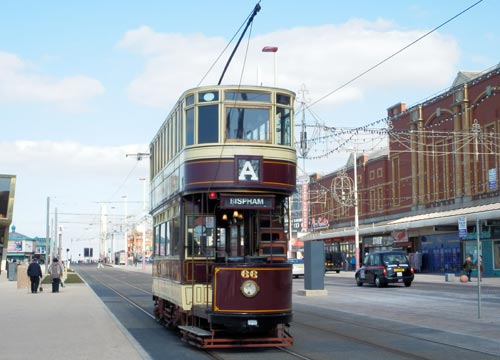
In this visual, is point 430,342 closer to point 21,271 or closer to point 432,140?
point 21,271

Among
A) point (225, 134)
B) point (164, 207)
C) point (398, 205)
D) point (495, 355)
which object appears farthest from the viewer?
point (398, 205)

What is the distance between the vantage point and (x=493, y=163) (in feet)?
154

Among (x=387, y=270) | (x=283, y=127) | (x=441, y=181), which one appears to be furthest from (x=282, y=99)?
(x=441, y=181)

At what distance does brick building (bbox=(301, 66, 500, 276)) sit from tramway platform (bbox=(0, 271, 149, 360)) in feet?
56.2

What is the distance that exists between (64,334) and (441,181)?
43227 millimetres

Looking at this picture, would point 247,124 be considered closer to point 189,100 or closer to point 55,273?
point 189,100

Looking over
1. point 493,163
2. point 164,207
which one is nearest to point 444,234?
point 493,163

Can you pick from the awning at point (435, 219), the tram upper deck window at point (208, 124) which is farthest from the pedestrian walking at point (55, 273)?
the tram upper deck window at point (208, 124)

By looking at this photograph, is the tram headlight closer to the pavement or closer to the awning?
the pavement

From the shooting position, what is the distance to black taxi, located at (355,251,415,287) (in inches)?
1427

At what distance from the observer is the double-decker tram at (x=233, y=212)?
12.5 meters

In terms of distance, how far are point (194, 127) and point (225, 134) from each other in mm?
663

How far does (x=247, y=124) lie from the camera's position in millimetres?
13688

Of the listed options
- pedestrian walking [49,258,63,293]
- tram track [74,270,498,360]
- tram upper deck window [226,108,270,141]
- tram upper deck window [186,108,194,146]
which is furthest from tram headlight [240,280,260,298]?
pedestrian walking [49,258,63,293]
